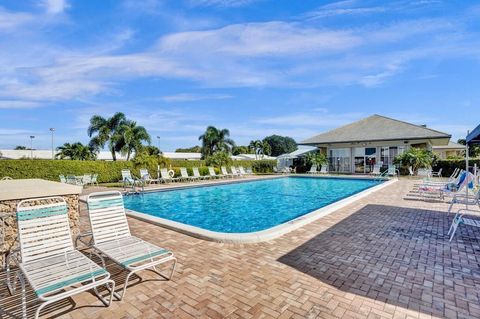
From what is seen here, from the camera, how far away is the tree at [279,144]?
90.6 meters

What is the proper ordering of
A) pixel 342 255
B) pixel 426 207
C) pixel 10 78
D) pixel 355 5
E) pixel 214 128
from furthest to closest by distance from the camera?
pixel 214 128 < pixel 10 78 < pixel 355 5 < pixel 426 207 < pixel 342 255

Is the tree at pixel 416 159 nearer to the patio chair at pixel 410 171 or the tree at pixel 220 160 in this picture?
the patio chair at pixel 410 171

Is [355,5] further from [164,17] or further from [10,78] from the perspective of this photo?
[10,78]

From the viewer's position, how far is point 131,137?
29.0m

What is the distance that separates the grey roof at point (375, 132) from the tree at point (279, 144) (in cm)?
5989

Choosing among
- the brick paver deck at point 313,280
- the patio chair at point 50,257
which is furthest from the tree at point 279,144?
the patio chair at point 50,257

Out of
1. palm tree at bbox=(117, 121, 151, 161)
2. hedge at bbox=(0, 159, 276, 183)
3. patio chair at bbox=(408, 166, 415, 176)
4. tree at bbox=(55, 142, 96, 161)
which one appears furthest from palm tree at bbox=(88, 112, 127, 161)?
patio chair at bbox=(408, 166, 415, 176)

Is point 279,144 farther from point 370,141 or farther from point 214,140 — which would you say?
point 370,141

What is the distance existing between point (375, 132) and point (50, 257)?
92.2 feet

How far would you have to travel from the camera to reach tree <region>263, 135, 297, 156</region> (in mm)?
90625

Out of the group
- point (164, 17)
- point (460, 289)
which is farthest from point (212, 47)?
point (460, 289)

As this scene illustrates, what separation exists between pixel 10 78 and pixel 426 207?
62.7ft

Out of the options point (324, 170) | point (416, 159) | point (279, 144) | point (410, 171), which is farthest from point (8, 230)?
point (279, 144)

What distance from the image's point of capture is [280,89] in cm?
2495
